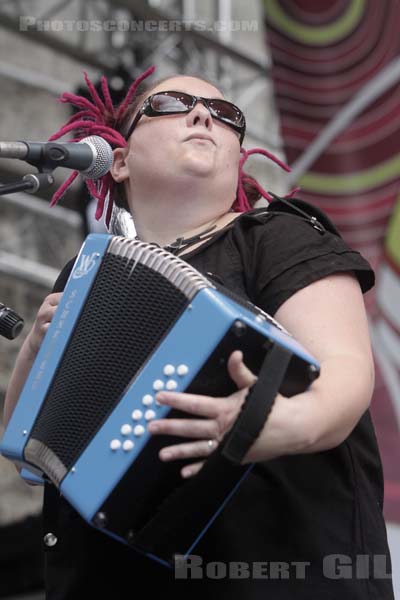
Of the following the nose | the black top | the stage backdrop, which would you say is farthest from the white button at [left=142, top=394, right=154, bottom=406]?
the stage backdrop

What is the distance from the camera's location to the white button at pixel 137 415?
56.1 inches

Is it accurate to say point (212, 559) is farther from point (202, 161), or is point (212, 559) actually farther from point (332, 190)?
point (332, 190)

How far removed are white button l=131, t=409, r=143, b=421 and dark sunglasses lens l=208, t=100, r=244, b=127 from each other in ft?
2.68

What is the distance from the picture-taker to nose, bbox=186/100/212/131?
6.44ft

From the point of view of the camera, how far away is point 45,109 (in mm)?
5488

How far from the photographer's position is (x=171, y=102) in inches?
78.9

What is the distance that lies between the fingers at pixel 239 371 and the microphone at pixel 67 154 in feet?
1.94

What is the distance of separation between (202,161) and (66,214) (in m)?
3.70

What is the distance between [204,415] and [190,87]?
0.94m

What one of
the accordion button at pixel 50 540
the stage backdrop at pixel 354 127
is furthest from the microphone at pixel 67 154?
the stage backdrop at pixel 354 127

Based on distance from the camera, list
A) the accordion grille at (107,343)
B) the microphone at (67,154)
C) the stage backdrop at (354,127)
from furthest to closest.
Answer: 1. the stage backdrop at (354,127)
2. the microphone at (67,154)
3. the accordion grille at (107,343)

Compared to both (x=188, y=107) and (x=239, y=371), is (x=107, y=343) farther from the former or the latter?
(x=188, y=107)

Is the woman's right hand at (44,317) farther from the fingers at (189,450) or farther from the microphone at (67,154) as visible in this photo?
the fingers at (189,450)

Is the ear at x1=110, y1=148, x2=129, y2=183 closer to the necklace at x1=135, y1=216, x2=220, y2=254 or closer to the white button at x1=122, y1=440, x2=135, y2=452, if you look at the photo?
Answer: the necklace at x1=135, y1=216, x2=220, y2=254
